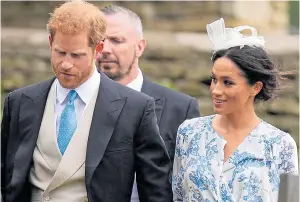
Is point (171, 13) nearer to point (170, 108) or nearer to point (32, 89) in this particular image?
point (170, 108)

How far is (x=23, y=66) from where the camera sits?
42.5 feet

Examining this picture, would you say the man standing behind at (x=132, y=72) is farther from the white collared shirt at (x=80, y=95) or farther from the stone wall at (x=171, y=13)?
the stone wall at (x=171, y=13)

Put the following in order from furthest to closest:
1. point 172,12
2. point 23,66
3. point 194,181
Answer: point 172,12 < point 23,66 < point 194,181

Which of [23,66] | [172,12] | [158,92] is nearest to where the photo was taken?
[158,92]

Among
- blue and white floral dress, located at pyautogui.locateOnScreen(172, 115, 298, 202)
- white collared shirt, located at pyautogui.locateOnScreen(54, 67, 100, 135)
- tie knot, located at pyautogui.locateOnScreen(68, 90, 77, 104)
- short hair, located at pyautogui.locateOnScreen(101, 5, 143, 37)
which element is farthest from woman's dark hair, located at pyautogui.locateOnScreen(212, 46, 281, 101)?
short hair, located at pyautogui.locateOnScreen(101, 5, 143, 37)

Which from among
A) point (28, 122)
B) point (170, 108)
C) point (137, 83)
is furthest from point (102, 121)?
point (137, 83)

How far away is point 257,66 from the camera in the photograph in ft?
17.8

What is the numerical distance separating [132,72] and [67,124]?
1.23 meters

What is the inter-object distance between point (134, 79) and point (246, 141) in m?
1.27

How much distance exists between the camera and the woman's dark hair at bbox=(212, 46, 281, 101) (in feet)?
17.8

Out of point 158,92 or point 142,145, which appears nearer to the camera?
point 142,145

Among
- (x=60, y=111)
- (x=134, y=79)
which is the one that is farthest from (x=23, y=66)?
(x=60, y=111)

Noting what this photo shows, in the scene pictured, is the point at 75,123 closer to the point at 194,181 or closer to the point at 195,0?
the point at 194,181

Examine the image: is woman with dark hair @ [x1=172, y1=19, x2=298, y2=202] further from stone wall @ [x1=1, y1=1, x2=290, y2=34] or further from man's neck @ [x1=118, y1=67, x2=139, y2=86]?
stone wall @ [x1=1, y1=1, x2=290, y2=34]
